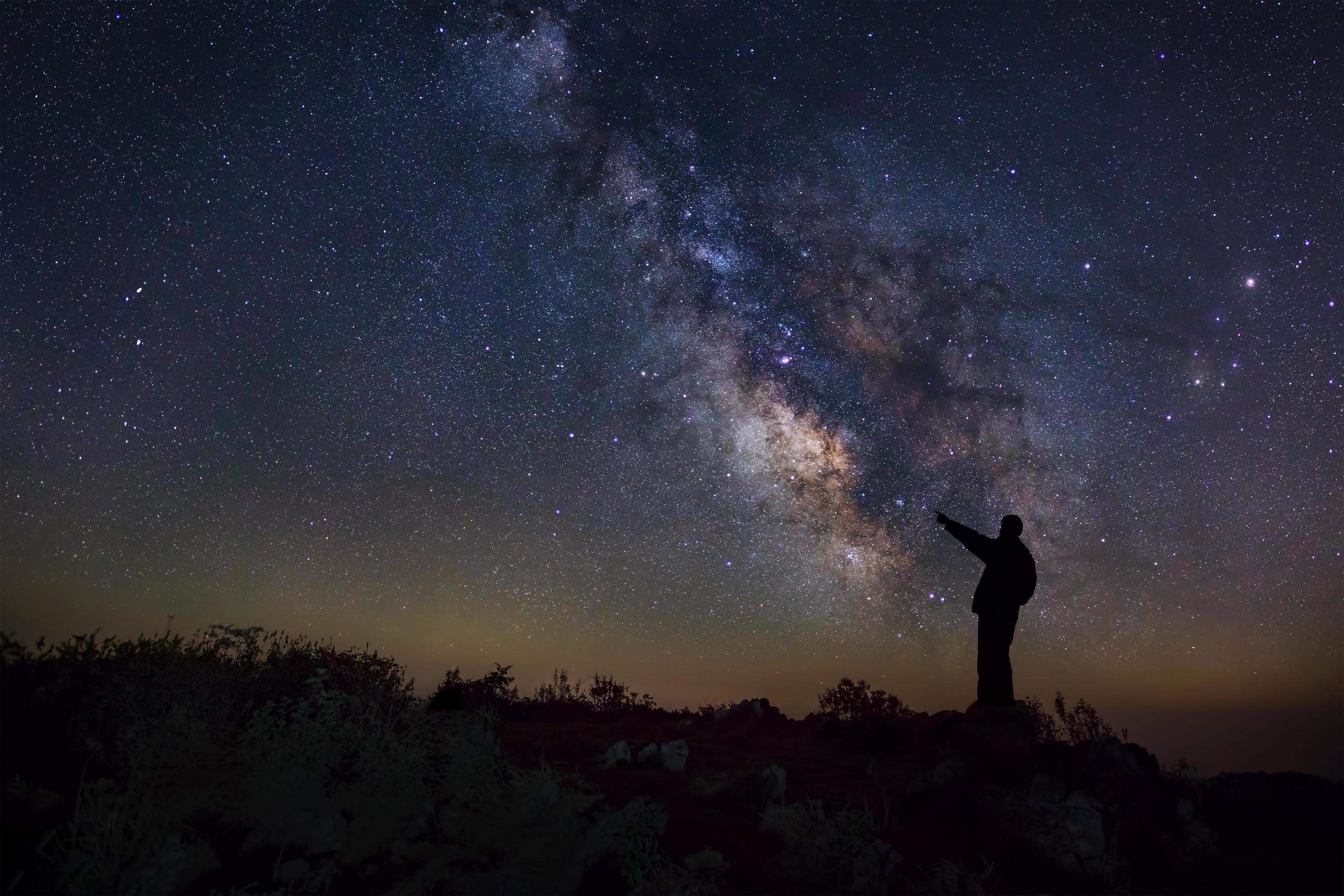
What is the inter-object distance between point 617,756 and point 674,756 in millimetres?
731

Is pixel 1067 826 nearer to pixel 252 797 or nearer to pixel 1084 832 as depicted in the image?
pixel 1084 832

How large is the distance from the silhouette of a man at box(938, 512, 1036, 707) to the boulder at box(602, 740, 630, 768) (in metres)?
6.11

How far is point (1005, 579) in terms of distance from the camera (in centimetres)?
1288

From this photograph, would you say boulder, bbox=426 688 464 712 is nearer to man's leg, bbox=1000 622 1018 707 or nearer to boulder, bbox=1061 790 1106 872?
boulder, bbox=1061 790 1106 872

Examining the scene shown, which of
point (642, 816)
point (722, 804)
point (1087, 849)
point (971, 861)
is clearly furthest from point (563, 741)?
point (1087, 849)

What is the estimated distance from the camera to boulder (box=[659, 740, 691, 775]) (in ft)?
30.6

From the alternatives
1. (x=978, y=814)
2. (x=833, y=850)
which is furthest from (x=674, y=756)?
(x=978, y=814)

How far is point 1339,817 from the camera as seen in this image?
369 inches

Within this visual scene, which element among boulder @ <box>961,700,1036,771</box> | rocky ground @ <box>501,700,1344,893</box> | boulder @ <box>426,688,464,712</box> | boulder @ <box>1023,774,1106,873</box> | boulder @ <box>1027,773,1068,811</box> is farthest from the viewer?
boulder @ <box>961,700,1036,771</box>

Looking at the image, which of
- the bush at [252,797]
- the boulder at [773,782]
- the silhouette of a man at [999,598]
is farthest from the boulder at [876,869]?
the silhouette of a man at [999,598]

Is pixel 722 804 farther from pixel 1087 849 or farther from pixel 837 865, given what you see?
pixel 1087 849

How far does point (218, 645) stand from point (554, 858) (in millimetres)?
5273

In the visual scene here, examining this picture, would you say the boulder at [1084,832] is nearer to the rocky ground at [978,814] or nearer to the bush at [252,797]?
the rocky ground at [978,814]

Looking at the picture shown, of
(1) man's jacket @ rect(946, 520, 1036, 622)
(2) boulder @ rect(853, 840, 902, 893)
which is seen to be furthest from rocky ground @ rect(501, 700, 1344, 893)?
(1) man's jacket @ rect(946, 520, 1036, 622)
